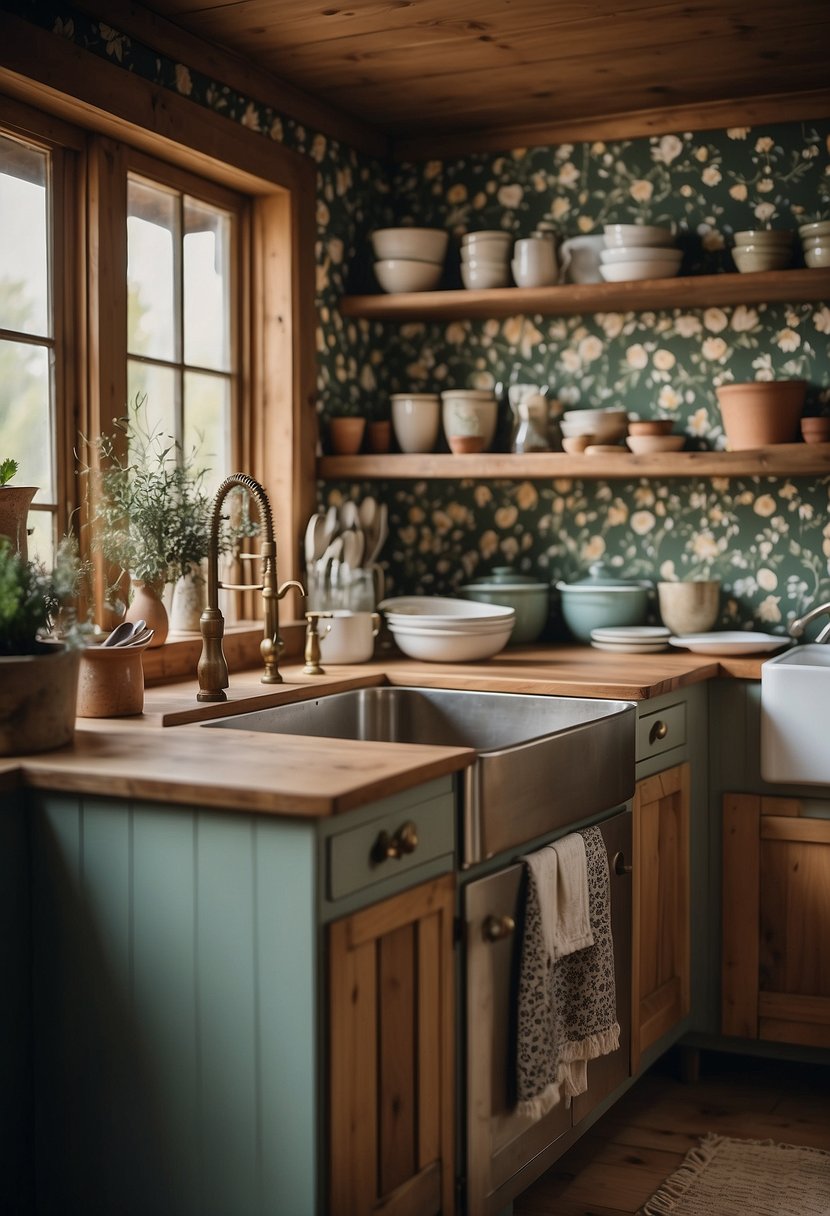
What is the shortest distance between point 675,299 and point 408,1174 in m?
2.40

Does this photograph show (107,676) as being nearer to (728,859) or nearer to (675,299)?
(728,859)

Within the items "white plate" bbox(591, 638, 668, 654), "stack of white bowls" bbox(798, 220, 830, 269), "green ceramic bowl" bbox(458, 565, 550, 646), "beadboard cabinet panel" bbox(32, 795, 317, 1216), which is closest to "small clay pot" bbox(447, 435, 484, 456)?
"green ceramic bowl" bbox(458, 565, 550, 646)

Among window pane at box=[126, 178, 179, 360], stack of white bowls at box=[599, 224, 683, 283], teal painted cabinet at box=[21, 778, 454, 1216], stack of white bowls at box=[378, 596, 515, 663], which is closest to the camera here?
teal painted cabinet at box=[21, 778, 454, 1216]

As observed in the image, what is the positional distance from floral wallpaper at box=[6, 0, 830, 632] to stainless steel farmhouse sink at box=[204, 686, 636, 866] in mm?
813

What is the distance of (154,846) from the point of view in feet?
6.60

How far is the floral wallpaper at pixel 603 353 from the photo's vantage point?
145 inches

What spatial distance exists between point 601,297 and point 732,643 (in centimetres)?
98

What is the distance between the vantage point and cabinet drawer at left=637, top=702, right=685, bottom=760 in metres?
2.96

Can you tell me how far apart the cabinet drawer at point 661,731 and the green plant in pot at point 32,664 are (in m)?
1.26

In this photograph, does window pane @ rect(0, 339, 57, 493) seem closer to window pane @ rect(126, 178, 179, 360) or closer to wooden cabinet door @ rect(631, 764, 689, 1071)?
window pane @ rect(126, 178, 179, 360)

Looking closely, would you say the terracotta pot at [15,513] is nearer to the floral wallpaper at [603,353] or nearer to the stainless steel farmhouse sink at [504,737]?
the stainless steel farmhouse sink at [504,737]

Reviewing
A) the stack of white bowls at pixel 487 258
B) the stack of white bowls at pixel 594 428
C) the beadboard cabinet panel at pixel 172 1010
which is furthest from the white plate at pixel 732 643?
the beadboard cabinet panel at pixel 172 1010

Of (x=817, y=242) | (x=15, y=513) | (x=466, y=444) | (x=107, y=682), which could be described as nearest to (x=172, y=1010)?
(x=107, y=682)

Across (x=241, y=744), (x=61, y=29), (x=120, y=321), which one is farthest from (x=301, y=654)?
(x=61, y=29)
